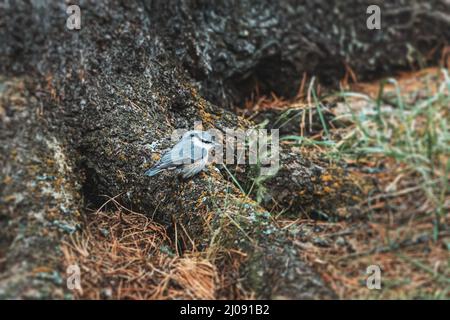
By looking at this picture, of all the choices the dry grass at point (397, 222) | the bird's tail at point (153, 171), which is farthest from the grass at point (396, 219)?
the bird's tail at point (153, 171)

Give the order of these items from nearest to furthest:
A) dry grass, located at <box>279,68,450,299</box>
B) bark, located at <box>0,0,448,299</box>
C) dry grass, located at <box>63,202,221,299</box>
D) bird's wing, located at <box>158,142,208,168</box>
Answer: dry grass, located at <box>279,68,450,299</box> < dry grass, located at <box>63,202,221,299</box> < bark, located at <box>0,0,448,299</box> < bird's wing, located at <box>158,142,208,168</box>

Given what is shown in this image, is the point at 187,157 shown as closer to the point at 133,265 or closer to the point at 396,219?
the point at 133,265

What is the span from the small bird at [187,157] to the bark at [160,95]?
0.20ft

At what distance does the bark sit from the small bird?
0.06 meters

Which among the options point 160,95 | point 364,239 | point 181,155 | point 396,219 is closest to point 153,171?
point 181,155

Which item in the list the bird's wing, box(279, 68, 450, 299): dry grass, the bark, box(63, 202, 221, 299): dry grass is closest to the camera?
box(279, 68, 450, 299): dry grass

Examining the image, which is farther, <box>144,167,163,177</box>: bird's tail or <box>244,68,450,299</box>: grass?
<box>144,167,163,177</box>: bird's tail

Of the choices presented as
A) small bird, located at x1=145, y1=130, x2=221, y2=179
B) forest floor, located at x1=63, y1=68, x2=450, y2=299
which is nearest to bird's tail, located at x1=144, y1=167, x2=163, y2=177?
small bird, located at x1=145, y1=130, x2=221, y2=179

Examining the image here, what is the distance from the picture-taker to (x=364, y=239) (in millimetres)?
2492

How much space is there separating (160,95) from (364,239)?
58.8 inches

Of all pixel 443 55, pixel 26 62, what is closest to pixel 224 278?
pixel 26 62

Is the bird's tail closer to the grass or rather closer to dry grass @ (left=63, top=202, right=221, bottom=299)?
dry grass @ (left=63, top=202, right=221, bottom=299)

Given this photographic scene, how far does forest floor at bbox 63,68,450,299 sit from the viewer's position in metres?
2.37
